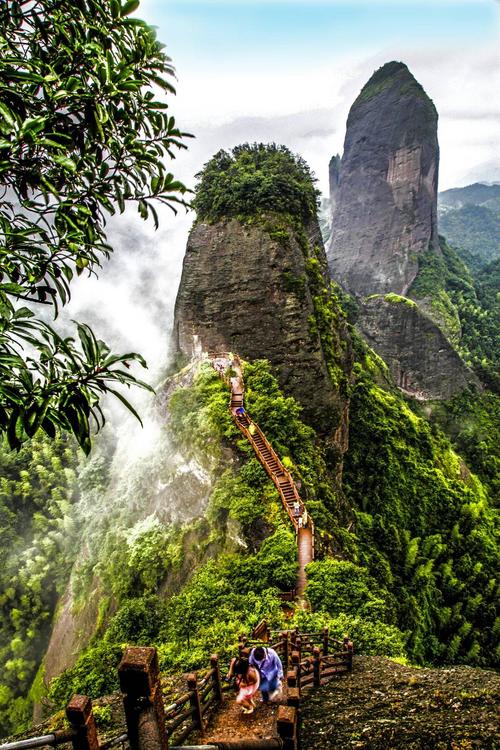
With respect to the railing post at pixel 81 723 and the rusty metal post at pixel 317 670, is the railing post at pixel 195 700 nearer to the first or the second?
the rusty metal post at pixel 317 670

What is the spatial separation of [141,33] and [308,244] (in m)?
18.4

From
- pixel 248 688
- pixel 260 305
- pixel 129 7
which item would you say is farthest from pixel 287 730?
pixel 260 305

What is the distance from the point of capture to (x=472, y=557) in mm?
20453

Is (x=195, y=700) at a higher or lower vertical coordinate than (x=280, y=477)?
lower

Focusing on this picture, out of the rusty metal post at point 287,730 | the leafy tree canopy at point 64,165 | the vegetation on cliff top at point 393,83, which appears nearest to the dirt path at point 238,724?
the rusty metal post at point 287,730

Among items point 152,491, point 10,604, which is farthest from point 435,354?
point 10,604

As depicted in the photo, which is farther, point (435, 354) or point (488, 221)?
point (488, 221)

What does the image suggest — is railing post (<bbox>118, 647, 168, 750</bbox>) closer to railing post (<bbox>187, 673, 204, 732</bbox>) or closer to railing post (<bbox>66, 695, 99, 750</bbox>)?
railing post (<bbox>66, 695, 99, 750</bbox>)

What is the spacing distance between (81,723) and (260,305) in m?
17.2

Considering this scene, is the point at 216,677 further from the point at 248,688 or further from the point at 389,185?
the point at 389,185

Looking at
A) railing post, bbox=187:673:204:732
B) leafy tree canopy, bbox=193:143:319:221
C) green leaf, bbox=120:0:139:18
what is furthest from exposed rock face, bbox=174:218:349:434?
green leaf, bbox=120:0:139:18

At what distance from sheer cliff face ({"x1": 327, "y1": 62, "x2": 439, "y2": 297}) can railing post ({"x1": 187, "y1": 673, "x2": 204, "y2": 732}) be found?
49.2m

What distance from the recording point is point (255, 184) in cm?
1984

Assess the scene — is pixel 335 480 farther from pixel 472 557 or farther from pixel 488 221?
pixel 488 221
